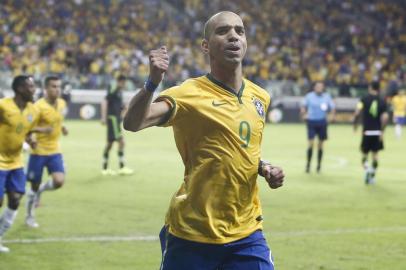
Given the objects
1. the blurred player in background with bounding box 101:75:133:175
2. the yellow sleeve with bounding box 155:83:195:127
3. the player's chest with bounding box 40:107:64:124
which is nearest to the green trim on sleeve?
the yellow sleeve with bounding box 155:83:195:127

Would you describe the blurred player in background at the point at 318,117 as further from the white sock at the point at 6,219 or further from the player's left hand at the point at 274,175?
the player's left hand at the point at 274,175

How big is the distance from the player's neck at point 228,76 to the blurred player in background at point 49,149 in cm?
704

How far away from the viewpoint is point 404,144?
2812cm

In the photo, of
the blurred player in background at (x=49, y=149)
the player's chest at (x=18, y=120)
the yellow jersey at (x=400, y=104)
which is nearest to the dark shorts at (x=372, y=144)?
the blurred player in background at (x=49, y=149)

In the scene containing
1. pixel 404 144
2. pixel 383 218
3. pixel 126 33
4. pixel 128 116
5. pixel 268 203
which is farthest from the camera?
pixel 126 33

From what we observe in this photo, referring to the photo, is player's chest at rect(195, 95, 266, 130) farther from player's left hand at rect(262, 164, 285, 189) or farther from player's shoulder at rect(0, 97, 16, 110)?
player's shoulder at rect(0, 97, 16, 110)

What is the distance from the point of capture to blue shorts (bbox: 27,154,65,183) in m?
11.6

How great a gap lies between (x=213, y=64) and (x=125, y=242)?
18.0 feet

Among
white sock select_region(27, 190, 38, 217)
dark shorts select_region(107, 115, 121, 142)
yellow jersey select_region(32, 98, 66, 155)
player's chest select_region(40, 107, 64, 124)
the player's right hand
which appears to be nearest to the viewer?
the player's right hand

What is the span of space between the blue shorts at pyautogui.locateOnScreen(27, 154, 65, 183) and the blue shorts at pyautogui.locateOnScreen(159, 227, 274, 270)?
7.23m

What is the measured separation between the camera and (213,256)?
470 cm

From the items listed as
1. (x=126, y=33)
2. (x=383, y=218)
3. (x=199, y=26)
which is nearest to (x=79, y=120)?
(x=126, y=33)

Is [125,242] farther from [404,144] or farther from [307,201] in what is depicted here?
[404,144]

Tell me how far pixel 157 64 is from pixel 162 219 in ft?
26.3
